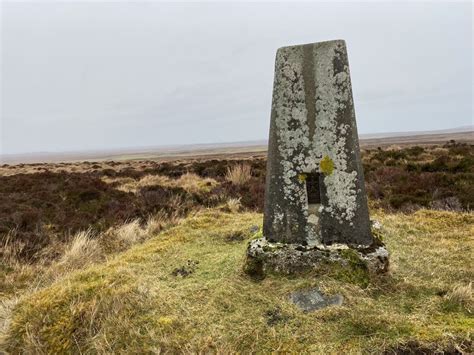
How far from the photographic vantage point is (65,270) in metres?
6.32

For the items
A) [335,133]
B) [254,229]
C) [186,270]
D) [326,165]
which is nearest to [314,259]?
[326,165]

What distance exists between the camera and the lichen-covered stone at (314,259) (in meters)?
4.68

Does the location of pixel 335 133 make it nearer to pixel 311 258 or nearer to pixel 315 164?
pixel 315 164

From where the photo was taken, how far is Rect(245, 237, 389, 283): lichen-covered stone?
4.68 m

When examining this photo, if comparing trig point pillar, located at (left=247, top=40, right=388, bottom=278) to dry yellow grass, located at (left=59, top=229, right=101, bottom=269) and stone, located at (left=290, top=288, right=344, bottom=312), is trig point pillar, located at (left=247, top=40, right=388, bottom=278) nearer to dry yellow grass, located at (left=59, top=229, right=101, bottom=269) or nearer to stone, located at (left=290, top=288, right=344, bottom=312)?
stone, located at (left=290, top=288, right=344, bottom=312)

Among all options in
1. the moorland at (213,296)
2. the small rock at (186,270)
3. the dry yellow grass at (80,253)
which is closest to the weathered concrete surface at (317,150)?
the moorland at (213,296)

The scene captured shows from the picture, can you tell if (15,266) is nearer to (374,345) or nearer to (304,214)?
(304,214)

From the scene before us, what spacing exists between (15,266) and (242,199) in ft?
22.8

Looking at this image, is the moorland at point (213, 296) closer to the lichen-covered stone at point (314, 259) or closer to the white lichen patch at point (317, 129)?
the lichen-covered stone at point (314, 259)

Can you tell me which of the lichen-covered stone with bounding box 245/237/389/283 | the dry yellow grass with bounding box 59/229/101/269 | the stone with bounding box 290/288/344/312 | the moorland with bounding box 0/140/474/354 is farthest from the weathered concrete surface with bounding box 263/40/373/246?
the dry yellow grass with bounding box 59/229/101/269

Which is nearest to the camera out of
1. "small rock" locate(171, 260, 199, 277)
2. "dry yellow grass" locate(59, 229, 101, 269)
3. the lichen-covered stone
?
the lichen-covered stone

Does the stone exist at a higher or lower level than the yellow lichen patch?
lower

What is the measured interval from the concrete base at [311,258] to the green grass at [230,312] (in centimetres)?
16

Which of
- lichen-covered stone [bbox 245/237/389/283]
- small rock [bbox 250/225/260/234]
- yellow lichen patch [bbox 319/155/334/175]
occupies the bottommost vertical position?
small rock [bbox 250/225/260/234]
